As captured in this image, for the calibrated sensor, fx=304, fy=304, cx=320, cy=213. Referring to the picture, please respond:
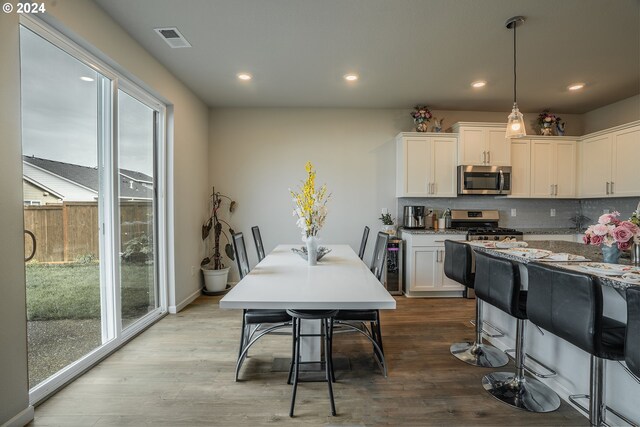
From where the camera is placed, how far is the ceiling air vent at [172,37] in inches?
102

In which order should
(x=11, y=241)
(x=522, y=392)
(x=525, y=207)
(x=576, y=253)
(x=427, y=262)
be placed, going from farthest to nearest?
(x=525, y=207) < (x=427, y=262) < (x=576, y=253) < (x=522, y=392) < (x=11, y=241)

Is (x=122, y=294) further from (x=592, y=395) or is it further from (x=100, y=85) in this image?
(x=592, y=395)

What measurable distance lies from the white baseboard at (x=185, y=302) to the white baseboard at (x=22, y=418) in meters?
1.76

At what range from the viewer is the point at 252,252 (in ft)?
15.5

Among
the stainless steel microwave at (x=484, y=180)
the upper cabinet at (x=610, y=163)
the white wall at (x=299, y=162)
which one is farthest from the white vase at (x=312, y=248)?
the upper cabinet at (x=610, y=163)

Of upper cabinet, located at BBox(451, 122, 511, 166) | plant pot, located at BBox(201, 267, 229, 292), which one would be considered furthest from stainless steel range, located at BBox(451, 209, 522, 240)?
plant pot, located at BBox(201, 267, 229, 292)

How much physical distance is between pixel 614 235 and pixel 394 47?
2265 mm

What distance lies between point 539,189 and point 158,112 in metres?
5.26

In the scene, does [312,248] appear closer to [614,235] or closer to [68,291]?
A: [68,291]

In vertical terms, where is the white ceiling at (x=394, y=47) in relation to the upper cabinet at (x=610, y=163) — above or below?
above

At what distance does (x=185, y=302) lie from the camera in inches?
150

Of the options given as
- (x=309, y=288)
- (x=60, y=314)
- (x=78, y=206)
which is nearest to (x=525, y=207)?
(x=309, y=288)

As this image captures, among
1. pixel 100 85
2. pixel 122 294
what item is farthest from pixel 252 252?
pixel 100 85

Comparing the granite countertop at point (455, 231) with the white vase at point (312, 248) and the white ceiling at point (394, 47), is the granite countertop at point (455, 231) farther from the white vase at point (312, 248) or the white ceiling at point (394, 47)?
the white vase at point (312, 248)
